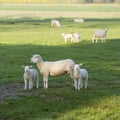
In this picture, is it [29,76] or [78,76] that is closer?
[78,76]

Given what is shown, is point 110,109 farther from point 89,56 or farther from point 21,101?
point 89,56

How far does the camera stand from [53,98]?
50.0 ft

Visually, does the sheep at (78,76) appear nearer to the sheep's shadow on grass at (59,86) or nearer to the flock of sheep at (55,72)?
the flock of sheep at (55,72)

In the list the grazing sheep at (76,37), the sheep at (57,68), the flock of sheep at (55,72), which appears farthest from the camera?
the grazing sheep at (76,37)

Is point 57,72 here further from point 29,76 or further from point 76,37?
point 76,37

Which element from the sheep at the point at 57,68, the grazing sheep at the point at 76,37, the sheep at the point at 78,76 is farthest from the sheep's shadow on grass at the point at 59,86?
the grazing sheep at the point at 76,37

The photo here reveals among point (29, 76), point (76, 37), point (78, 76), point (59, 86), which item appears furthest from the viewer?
point (76, 37)

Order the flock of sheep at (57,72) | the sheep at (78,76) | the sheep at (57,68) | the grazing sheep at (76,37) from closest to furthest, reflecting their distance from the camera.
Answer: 1. the sheep at (78,76)
2. the flock of sheep at (57,72)
3. the sheep at (57,68)
4. the grazing sheep at (76,37)

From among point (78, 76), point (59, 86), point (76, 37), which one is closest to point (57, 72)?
point (59, 86)

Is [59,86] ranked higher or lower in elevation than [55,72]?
lower

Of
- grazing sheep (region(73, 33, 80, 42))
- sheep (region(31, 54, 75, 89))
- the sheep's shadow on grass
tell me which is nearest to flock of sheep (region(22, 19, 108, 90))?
sheep (region(31, 54, 75, 89))

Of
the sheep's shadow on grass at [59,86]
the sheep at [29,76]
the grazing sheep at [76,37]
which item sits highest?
the sheep at [29,76]

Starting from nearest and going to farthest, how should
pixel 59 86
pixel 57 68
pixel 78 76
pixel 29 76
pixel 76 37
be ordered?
1. pixel 78 76
2. pixel 29 76
3. pixel 57 68
4. pixel 59 86
5. pixel 76 37

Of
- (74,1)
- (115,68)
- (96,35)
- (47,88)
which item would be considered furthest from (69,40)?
(74,1)
